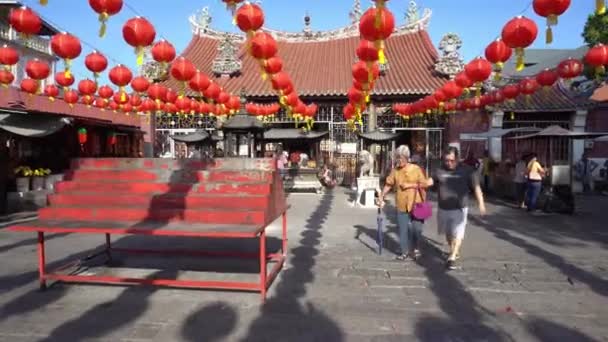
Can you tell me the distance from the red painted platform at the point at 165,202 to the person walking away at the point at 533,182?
7860 mm

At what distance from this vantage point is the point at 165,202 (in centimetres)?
463

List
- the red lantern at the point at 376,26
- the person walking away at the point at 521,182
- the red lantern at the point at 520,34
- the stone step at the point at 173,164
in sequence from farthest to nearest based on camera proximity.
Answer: the person walking away at the point at 521,182, the red lantern at the point at 520,34, the stone step at the point at 173,164, the red lantern at the point at 376,26

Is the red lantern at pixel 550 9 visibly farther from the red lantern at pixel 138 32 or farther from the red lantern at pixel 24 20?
the red lantern at pixel 24 20

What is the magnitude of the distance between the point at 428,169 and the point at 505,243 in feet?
29.9

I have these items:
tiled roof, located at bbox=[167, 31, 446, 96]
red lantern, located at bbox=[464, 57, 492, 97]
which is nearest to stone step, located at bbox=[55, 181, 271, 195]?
red lantern, located at bbox=[464, 57, 492, 97]

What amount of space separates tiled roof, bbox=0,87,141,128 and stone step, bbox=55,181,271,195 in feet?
23.4

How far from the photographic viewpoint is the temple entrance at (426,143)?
16297mm

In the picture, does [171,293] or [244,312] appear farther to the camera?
[171,293]

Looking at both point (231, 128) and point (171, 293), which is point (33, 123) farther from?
point (171, 293)

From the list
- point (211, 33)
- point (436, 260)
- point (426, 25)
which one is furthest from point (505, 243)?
point (211, 33)

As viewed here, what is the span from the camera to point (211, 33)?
66.9ft

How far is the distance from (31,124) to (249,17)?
8.27 meters

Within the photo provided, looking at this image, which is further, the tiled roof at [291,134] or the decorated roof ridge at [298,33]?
the decorated roof ridge at [298,33]

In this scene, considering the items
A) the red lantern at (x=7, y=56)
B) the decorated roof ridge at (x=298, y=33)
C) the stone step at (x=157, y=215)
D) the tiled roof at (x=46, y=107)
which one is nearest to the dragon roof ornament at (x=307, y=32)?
the decorated roof ridge at (x=298, y=33)
